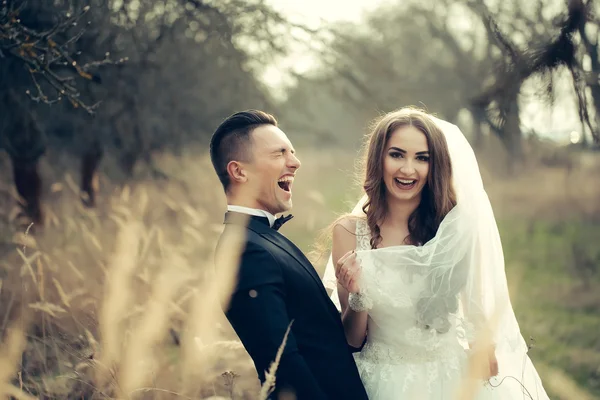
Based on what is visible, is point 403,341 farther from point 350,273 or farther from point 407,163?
point 407,163

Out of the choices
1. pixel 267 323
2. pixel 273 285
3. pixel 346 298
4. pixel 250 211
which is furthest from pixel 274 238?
pixel 346 298

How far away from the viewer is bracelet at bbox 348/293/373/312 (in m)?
3.13

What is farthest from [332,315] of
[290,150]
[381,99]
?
[381,99]

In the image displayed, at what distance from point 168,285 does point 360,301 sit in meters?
0.92

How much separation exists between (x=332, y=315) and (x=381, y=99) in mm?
5692

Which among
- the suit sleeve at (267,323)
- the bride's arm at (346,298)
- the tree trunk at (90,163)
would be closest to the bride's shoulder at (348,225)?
the bride's arm at (346,298)

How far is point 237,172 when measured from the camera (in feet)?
A: 9.82

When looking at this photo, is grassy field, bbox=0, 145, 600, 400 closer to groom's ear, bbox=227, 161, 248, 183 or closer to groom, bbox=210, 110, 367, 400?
groom, bbox=210, 110, 367, 400

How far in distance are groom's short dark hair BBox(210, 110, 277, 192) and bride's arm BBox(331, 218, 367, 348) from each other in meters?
0.74

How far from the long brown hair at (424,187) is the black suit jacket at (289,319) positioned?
71 centimetres

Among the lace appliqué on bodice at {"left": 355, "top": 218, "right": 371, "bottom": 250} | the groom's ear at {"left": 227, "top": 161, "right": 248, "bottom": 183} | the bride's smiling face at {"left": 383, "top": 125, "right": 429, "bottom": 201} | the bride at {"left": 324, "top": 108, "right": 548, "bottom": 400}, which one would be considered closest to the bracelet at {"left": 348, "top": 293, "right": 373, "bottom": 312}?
the bride at {"left": 324, "top": 108, "right": 548, "bottom": 400}

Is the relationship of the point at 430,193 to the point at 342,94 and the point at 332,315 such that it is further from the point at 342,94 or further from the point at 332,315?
the point at 342,94

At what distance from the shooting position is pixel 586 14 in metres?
3.92

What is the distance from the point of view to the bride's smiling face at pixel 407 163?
334cm
